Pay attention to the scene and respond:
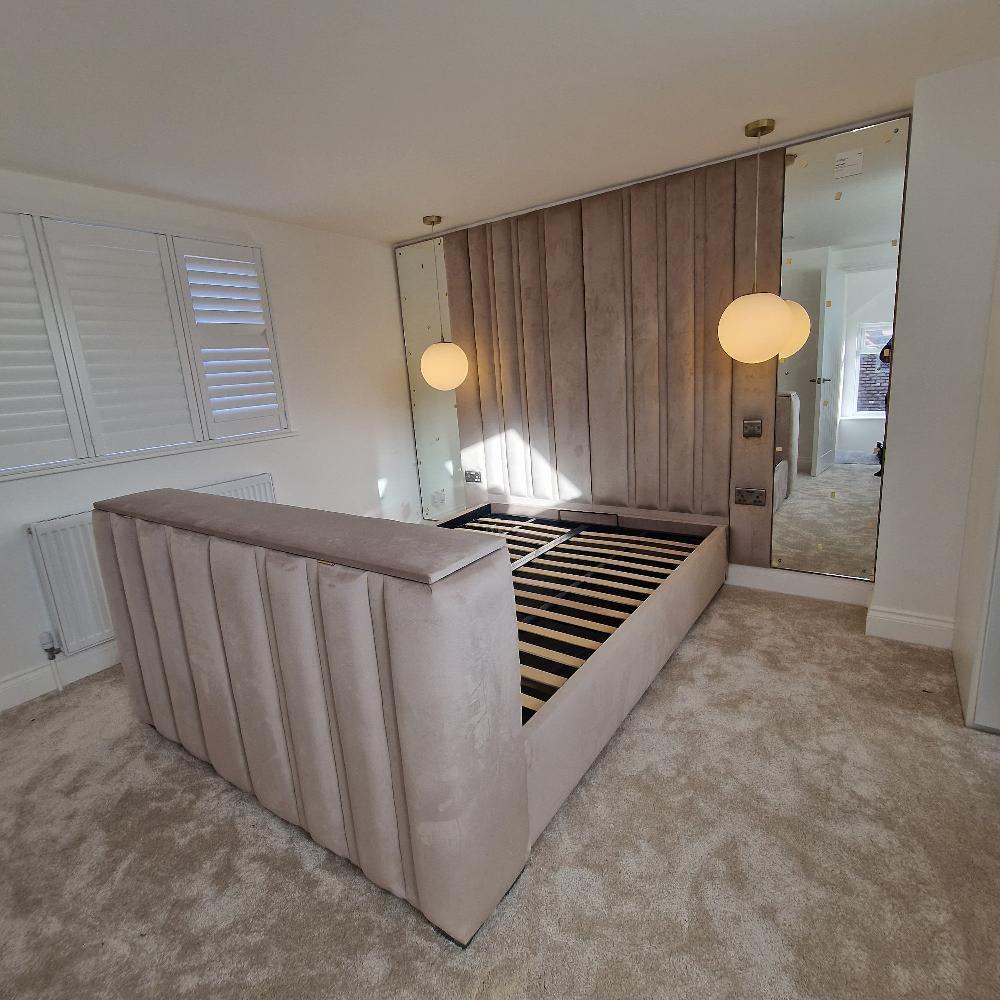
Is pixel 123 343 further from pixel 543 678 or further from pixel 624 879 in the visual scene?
pixel 624 879

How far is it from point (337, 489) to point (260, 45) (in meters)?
2.46

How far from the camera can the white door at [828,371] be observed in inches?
102

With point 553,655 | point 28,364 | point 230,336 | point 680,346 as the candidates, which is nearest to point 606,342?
point 680,346

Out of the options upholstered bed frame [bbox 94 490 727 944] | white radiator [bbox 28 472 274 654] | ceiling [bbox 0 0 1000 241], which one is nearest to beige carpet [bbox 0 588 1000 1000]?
upholstered bed frame [bbox 94 490 727 944]

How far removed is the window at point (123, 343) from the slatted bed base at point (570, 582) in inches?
59.7

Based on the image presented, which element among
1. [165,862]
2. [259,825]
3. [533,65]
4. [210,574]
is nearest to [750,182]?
[533,65]

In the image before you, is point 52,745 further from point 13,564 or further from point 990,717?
point 990,717

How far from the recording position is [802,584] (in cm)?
288

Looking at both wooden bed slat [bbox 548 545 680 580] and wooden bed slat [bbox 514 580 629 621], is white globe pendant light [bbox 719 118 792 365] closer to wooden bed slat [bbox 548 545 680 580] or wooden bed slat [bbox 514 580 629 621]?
wooden bed slat [bbox 548 545 680 580]

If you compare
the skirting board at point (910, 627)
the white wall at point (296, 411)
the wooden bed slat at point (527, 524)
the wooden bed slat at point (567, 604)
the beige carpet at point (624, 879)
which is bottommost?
the beige carpet at point (624, 879)

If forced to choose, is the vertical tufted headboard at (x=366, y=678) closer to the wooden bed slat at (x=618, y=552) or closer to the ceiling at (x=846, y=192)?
the wooden bed slat at (x=618, y=552)

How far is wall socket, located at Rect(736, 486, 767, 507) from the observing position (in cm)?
292

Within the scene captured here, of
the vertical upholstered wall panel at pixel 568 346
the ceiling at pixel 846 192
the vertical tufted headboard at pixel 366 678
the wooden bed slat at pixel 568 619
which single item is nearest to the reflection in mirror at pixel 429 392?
the vertical upholstered wall panel at pixel 568 346

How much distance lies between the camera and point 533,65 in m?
1.81
